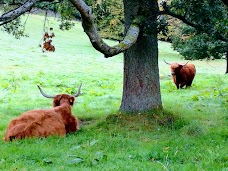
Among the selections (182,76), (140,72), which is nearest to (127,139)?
(140,72)

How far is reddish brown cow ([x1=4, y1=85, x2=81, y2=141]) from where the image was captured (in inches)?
330

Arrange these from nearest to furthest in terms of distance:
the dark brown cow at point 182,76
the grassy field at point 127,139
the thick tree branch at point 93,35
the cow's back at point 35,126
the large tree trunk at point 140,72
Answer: the grassy field at point 127,139 < the thick tree branch at point 93,35 < the cow's back at point 35,126 < the large tree trunk at point 140,72 < the dark brown cow at point 182,76

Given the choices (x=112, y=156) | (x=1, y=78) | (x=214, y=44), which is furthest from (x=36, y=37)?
(x=112, y=156)

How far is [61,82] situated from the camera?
21.3 meters

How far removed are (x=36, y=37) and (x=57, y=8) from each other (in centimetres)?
3950

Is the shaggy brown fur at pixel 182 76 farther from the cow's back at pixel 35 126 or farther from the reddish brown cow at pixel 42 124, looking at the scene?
the cow's back at pixel 35 126

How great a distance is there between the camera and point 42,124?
8609mm

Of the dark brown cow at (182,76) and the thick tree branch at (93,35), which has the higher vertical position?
the thick tree branch at (93,35)

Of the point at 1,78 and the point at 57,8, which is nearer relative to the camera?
the point at 57,8

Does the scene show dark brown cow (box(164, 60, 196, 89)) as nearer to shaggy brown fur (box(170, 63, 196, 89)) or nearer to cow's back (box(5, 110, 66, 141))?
shaggy brown fur (box(170, 63, 196, 89))

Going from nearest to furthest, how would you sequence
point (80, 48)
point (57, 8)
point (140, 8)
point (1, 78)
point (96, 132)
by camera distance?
point (96, 132) < point (140, 8) < point (57, 8) < point (1, 78) < point (80, 48)

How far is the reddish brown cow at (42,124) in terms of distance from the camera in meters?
8.38

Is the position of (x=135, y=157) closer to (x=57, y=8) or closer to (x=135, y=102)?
(x=135, y=102)

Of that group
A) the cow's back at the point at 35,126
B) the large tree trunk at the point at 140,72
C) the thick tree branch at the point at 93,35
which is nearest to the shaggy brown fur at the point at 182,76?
the large tree trunk at the point at 140,72
